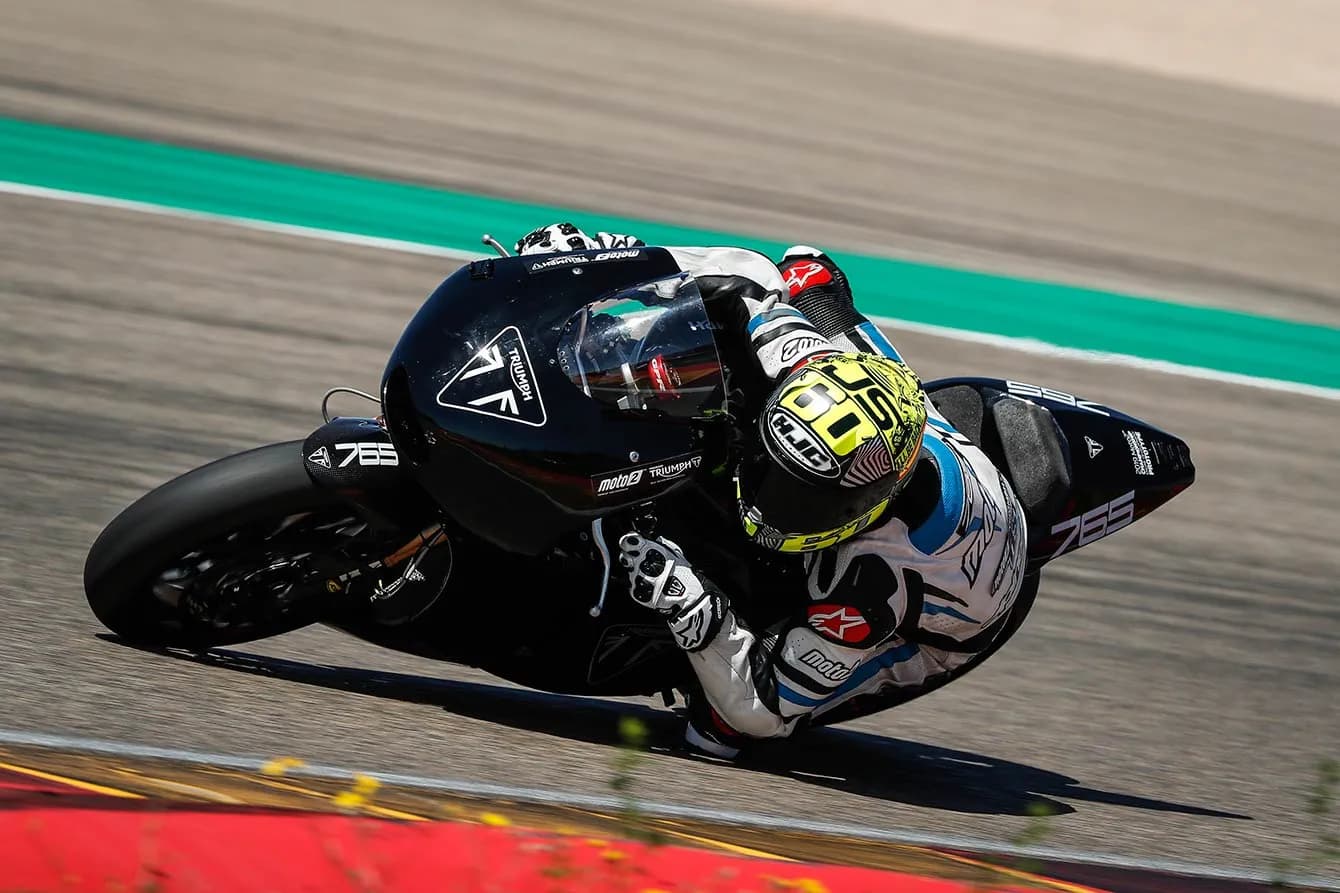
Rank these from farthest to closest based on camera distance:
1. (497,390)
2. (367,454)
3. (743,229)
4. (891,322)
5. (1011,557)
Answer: (743,229) < (891,322) < (1011,557) < (367,454) < (497,390)

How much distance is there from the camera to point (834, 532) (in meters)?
4.23

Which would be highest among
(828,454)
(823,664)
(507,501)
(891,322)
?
(891,322)

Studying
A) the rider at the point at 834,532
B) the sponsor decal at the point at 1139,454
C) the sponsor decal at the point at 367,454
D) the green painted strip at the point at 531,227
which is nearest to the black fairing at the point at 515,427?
the sponsor decal at the point at 367,454

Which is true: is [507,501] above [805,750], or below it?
above

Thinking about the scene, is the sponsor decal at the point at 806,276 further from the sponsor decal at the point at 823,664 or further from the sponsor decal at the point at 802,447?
the sponsor decal at the point at 823,664

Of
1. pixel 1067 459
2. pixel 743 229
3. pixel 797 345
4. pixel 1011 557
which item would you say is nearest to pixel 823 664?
pixel 1011 557

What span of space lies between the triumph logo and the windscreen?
153 mm

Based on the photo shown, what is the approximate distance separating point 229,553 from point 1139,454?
2621mm

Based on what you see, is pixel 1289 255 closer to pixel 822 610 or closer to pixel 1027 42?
pixel 1027 42

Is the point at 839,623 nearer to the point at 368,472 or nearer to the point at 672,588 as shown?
the point at 672,588

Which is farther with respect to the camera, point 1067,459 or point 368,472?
point 1067,459

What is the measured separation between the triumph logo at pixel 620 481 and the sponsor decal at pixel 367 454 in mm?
506

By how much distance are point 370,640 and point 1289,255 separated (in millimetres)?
9760

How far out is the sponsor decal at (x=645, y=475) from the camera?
13.1 ft
